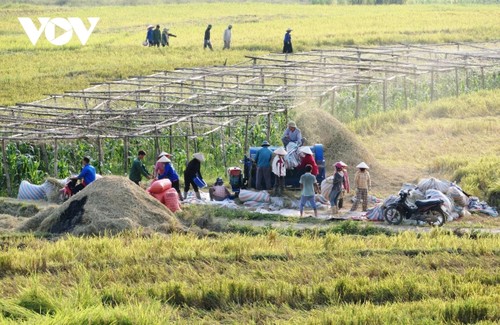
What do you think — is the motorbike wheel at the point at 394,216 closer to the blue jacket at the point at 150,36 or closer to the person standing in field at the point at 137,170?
the person standing in field at the point at 137,170

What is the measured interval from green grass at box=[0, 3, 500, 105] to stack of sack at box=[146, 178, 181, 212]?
16.0 meters

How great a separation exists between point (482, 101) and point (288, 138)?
497 inches

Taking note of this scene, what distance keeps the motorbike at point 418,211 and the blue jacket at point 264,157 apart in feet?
11.3

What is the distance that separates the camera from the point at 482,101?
35.9 meters

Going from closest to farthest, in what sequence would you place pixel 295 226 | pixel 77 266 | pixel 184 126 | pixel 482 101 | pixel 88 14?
1. pixel 77 266
2. pixel 295 226
3. pixel 184 126
4. pixel 482 101
5. pixel 88 14

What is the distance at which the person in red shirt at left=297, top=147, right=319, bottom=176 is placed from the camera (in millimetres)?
24000

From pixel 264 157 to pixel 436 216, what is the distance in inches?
168

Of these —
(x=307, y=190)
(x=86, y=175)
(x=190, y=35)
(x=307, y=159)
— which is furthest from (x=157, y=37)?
(x=307, y=190)

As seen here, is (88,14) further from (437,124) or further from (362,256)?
(362,256)

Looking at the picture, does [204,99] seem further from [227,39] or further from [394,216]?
[227,39]

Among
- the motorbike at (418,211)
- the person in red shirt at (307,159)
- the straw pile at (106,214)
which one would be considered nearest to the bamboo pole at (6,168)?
the straw pile at (106,214)

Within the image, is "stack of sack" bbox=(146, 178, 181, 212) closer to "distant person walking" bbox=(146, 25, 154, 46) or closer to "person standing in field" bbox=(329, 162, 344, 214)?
"person standing in field" bbox=(329, 162, 344, 214)

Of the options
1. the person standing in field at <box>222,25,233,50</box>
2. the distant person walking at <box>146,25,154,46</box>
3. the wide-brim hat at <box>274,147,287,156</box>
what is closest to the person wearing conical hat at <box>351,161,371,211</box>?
the wide-brim hat at <box>274,147,287,156</box>

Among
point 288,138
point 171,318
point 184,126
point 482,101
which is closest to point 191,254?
point 171,318
